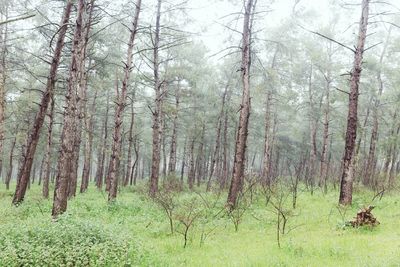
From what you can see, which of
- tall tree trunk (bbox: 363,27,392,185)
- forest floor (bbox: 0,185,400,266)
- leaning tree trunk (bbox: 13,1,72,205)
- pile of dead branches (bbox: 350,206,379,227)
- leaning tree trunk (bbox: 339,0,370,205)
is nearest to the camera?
forest floor (bbox: 0,185,400,266)

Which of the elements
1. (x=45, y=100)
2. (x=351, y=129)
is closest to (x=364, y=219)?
(x=351, y=129)

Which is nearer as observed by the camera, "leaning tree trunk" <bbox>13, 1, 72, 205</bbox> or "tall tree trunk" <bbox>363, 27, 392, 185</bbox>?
"leaning tree trunk" <bbox>13, 1, 72, 205</bbox>

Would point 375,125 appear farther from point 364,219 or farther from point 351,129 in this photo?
point 364,219

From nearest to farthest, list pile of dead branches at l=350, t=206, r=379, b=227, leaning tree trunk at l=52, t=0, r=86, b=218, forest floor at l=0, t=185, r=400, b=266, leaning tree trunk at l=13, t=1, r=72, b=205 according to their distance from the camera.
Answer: forest floor at l=0, t=185, r=400, b=266 < pile of dead branches at l=350, t=206, r=379, b=227 < leaning tree trunk at l=52, t=0, r=86, b=218 < leaning tree trunk at l=13, t=1, r=72, b=205

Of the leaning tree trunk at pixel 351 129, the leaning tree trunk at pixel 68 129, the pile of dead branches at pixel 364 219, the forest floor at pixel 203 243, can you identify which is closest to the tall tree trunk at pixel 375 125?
the leaning tree trunk at pixel 351 129

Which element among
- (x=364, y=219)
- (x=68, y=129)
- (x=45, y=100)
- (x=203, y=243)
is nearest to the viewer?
(x=203, y=243)

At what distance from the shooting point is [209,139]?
43844 mm

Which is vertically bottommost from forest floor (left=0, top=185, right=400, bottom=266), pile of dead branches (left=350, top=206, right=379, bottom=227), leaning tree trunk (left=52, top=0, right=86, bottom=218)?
forest floor (left=0, top=185, right=400, bottom=266)

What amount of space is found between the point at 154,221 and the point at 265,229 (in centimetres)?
356

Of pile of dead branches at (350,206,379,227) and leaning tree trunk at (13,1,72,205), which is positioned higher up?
leaning tree trunk at (13,1,72,205)

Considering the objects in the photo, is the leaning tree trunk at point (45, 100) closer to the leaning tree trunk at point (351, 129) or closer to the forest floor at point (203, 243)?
the forest floor at point (203, 243)

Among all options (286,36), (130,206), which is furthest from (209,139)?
(130,206)

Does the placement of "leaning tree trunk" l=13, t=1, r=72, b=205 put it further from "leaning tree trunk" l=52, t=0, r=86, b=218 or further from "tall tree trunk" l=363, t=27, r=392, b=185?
"tall tree trunk" l=363, t=27, r=392, b=185

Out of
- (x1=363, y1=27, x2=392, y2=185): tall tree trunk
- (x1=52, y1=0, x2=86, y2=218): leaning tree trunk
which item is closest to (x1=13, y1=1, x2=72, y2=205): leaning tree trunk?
(x1=52, y1=0, x2=86, y2=218): leaning tree trunk
